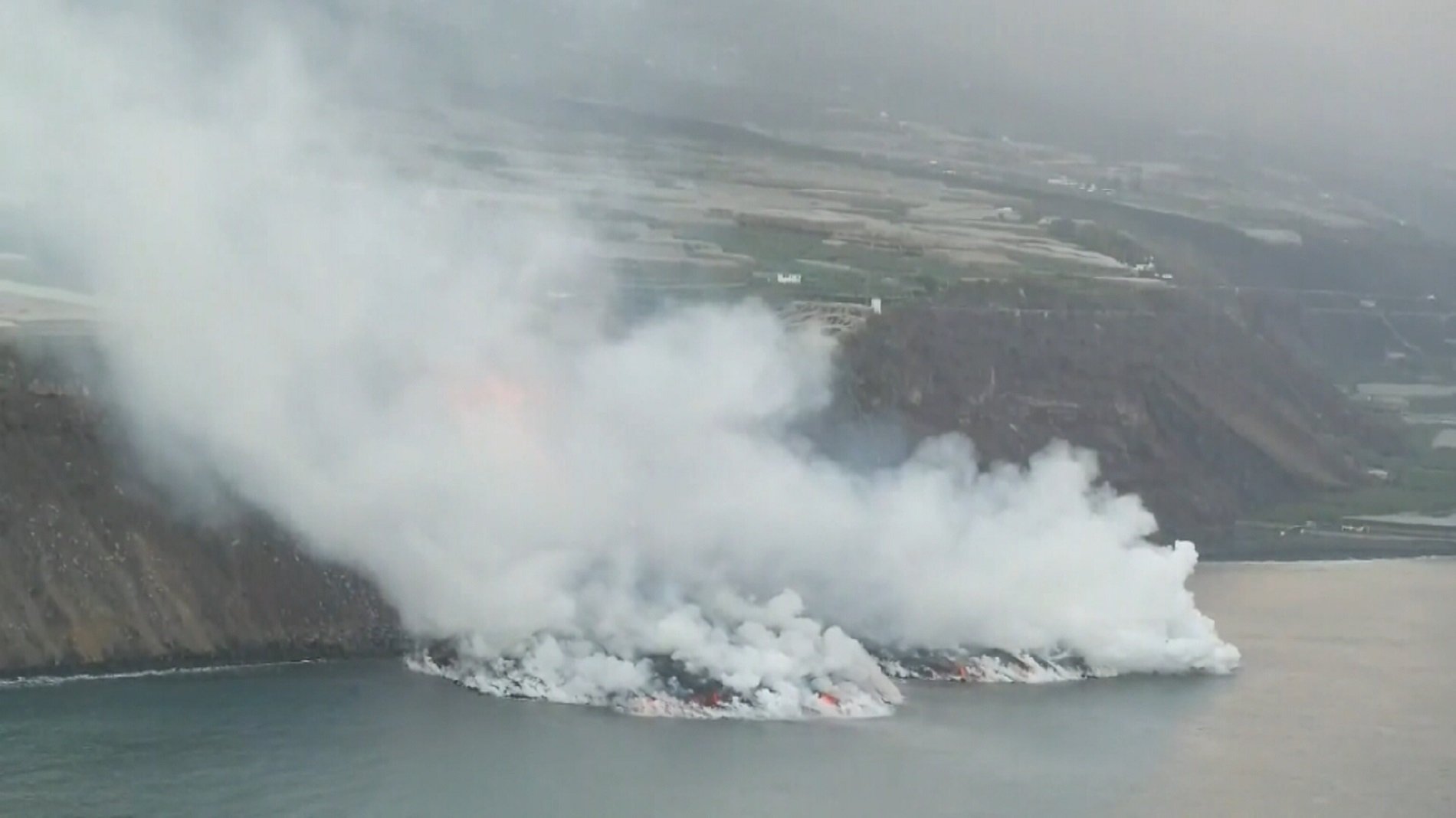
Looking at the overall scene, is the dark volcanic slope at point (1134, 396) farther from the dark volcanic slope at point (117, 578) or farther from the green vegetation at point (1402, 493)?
the dark volcanic slope at point (117, 578)

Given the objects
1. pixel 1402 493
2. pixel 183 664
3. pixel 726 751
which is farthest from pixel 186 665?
pixel 1402 493

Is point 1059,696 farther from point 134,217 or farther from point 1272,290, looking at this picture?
point 1272,290

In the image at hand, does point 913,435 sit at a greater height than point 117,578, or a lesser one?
greater

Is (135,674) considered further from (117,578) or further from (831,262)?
(831,262)

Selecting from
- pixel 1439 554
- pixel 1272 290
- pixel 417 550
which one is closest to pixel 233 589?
pixel 417 550

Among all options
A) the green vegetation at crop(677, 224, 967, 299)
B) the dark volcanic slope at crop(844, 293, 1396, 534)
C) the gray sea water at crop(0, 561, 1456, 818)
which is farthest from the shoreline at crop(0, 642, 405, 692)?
the dark volcanic slope at crop(844, 293, 1396, 534)
